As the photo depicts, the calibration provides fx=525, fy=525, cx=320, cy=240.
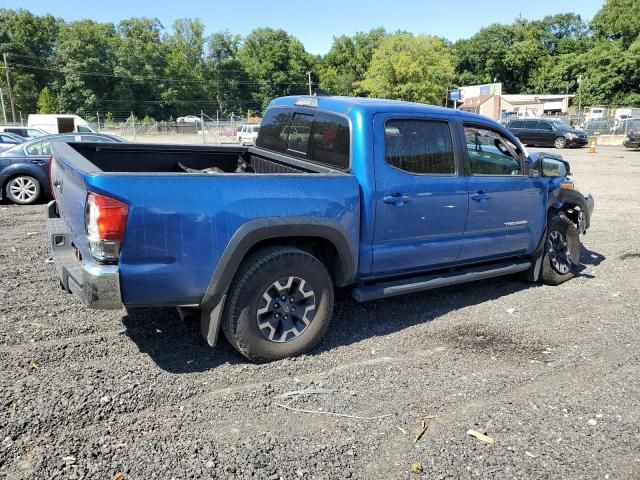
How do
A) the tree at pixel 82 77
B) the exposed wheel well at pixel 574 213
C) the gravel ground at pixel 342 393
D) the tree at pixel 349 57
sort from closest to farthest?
the gravel ground at pixel 342 393 → the exposed wheel well at pixel 574 213 → the tree at pixel 82 77 → the tree at pixel 349 57

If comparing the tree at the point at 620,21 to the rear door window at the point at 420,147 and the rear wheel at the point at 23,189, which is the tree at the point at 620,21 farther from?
the rear door window at the point at 420,147

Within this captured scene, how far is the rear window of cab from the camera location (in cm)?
425

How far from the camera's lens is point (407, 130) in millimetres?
4367

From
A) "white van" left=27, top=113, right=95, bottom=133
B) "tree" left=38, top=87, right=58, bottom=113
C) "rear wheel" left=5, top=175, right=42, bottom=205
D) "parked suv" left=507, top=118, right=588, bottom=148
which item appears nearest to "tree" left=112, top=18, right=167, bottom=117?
"tree" left=38, top=87, right=58, bottom=113

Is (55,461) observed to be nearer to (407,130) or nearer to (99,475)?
(99,475)

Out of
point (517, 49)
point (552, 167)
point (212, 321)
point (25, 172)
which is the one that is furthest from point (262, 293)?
point (517, 49)

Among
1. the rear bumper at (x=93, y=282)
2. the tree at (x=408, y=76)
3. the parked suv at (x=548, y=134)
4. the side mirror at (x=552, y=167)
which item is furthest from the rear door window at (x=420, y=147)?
the tree at (x=408, y=76)

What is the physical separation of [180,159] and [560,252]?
14.1ft

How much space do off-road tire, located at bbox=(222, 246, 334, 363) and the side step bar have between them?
0.43 m

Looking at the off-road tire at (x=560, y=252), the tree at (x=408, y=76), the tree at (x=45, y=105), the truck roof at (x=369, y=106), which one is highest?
the tree at (x=408, y=76)

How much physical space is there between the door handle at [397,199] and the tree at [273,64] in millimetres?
94602

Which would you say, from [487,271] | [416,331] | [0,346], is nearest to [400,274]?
[416,331]

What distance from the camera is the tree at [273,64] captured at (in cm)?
9744

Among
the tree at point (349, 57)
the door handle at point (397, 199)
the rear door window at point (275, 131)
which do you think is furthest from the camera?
the tree at point (349, 57)
